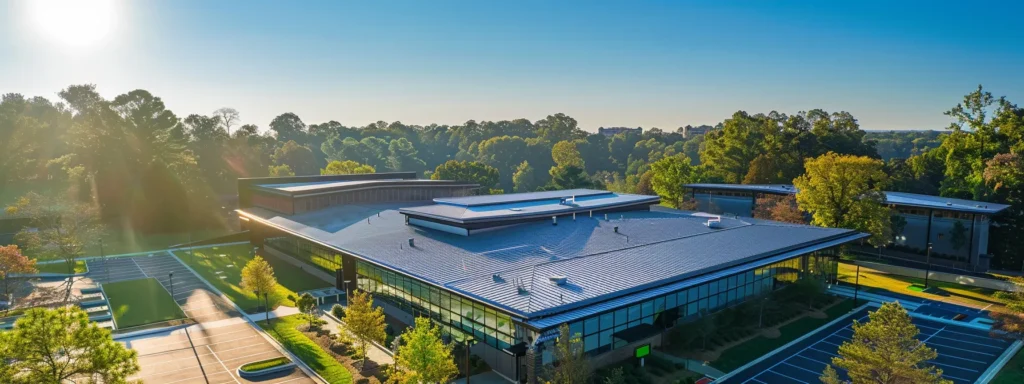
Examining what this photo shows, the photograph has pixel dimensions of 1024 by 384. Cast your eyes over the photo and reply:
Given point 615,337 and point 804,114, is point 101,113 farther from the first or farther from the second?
point 804,114

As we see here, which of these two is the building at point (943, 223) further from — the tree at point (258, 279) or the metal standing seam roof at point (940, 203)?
the tree at point (258, 279)

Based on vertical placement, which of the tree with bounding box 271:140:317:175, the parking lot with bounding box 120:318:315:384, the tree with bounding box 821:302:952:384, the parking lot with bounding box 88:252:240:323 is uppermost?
the tree with bounding box 271:140:317:175

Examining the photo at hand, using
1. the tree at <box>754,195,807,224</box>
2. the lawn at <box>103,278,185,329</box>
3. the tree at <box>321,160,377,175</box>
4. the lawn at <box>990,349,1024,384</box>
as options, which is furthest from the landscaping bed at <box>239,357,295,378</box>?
the tree at <box>321,160,377,175</box>

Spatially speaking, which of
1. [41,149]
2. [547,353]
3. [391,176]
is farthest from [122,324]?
[41,149]

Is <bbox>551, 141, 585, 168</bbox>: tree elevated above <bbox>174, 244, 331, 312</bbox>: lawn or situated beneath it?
elevated above

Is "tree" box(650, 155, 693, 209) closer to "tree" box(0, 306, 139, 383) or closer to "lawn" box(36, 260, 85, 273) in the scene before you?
"tree" box(0, 306, 139, 383)

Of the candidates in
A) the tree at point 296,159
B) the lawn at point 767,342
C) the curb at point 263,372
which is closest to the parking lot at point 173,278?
the curb at point 263,372

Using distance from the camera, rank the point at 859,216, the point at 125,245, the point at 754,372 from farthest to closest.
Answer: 1. the point at 125,245
2. the point at 859,216
3. the point at 754,372
